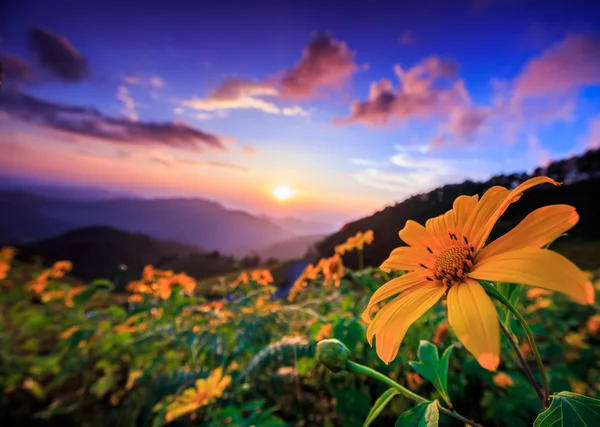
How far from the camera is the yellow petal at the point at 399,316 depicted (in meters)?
0.30

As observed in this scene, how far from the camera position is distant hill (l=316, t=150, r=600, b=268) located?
0.45 metres

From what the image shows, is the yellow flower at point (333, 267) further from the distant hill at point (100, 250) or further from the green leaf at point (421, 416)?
the distant hill at point (100, 250)

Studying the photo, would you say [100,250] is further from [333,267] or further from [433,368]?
[433,368]

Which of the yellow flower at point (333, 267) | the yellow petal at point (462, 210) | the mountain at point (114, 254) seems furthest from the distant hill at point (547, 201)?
the mountain at point (114, 254)

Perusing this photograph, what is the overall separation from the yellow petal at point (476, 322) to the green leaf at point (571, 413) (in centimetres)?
13

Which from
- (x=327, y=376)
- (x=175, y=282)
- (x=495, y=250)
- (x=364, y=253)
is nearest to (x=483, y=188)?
(x=495, y=250)

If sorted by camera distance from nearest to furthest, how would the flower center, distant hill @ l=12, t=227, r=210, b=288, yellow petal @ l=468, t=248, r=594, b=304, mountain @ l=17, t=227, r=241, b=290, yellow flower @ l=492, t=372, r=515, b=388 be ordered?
yellow petal @ l=468, t=248, r=594, b=304 → the flower center → yellow flower @ l=492, t=372, r=515, b=388 → mountain @ l=17, t=227, r=241, b=290 → distant hill @ l=12, t=227, r=210, b=288

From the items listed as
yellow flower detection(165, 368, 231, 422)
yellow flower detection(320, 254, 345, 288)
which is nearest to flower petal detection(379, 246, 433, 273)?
yellow flower detection(320, 254, 345, 288)

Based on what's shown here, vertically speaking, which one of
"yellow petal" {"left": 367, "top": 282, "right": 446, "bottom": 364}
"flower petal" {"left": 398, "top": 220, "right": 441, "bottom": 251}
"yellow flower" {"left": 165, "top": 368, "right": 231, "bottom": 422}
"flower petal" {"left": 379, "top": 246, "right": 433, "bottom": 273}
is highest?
"flower petal" {"left": 398, "top": 220, "right": 441, "bottom": 251}

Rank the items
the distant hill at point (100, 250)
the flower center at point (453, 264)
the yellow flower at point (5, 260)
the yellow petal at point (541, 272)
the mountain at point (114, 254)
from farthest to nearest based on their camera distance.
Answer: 1. the distant hill at point (100, 250)
2. the mountain at point (114, 254)
3. the yellow flower at point (5, 260)
4. the flower center at point (453, 264)
5. the yellow petal at point (541, 272)

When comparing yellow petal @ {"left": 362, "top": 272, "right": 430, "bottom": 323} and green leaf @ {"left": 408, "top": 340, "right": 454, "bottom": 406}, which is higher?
yellow petal @ {"left": 362, "top": 272, "right": 430, "bottom": 323}

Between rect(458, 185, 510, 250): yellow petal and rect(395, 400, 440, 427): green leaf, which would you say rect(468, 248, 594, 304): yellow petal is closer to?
rect(458, 185, 510, 250): yellow petal

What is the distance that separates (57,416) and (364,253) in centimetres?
252

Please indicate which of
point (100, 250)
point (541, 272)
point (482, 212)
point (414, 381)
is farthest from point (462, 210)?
point (100, 250)
